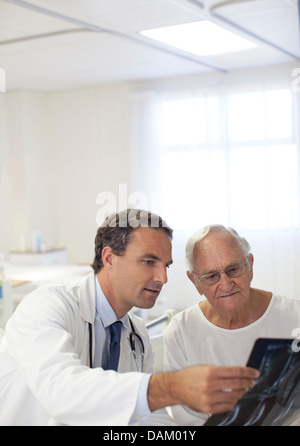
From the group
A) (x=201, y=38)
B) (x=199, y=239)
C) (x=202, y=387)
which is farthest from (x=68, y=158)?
(x=202, y=387)

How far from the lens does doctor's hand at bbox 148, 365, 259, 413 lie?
2.69ft

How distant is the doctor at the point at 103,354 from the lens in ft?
2.81

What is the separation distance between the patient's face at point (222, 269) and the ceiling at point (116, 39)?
1278 millimetres

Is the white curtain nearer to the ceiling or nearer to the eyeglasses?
the ceiling

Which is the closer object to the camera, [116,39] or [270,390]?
[270,390]

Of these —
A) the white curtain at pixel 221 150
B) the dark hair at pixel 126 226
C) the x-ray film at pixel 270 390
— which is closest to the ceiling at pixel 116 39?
the white curtain at pixel 221 150

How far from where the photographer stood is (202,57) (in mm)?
3391

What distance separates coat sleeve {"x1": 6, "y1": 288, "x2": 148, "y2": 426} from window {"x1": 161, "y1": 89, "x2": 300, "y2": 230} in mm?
2299

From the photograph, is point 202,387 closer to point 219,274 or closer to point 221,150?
point 219,274

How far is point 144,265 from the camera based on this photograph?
1085 millimetres

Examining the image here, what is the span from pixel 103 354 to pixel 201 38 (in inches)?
82.6

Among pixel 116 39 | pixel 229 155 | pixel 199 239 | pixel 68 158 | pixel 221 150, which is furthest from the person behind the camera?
pixel 68 158
